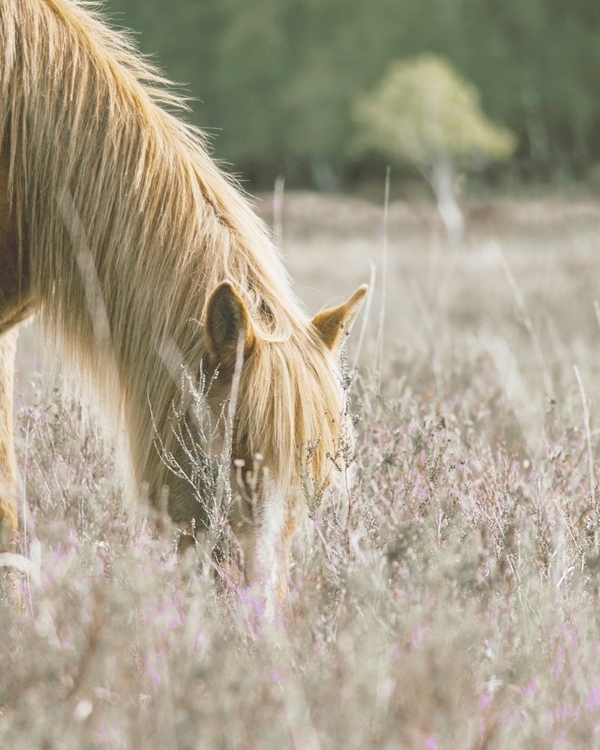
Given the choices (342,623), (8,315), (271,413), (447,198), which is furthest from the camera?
(447,198)

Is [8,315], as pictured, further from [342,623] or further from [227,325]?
[342,623]

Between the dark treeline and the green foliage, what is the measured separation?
6924mm

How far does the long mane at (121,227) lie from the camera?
2193 millimetres

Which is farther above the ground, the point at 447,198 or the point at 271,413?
the point at 271,413

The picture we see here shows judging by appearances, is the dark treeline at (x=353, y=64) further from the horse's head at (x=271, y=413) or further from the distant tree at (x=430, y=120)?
the horse's head at (x=271, y=413)

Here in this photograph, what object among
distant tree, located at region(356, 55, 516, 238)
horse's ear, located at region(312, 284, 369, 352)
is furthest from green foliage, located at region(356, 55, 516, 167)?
horse's ear, located at region(312, 284, 369, 352)

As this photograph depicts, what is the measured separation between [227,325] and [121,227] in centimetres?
50

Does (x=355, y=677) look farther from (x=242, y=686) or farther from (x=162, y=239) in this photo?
(x=162, y=239)

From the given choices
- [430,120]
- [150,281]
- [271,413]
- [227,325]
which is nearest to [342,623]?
[271,413]

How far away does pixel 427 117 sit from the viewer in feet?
99.7

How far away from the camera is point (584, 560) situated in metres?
2.22

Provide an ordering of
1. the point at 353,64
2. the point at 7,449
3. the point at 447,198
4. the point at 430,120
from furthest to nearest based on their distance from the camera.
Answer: the point at 353,64 < the point at 430,120 < the point at 447,198 < the point at 7,449

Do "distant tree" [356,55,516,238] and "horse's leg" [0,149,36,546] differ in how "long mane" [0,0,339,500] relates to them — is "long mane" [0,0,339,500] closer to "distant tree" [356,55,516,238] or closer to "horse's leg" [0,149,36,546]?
"horse's leg" [0,149,36,546]

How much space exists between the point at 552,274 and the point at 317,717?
1019 centimetres
